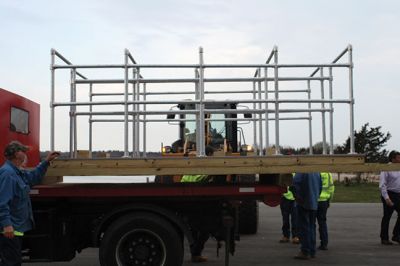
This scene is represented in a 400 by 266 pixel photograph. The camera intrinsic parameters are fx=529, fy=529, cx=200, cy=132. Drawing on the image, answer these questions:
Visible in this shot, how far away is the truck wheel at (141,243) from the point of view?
6.48m

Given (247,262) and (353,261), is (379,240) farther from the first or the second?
(247,262)

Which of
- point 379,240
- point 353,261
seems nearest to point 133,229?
point 353,261

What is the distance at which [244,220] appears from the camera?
11.1 m

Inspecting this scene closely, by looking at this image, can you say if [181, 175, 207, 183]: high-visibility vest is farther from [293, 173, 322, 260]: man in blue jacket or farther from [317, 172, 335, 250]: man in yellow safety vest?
[317, 172, 335, 250]: man in yellow safety vest

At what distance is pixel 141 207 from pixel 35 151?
1839 millimetres

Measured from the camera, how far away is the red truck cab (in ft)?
20.8

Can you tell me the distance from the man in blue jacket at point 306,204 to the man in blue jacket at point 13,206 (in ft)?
14.3

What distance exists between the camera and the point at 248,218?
1115cm

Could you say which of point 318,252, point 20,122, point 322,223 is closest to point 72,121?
point 20,122

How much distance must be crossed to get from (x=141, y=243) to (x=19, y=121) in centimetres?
222

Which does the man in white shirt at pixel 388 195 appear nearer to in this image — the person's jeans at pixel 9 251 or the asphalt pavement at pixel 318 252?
the asphalt pavement at pixel 318 252

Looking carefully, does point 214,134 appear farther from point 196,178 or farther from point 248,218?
point 196,178

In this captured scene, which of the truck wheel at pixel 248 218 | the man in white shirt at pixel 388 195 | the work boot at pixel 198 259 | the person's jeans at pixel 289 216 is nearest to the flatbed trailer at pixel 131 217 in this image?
the work boot at pixel 198 259

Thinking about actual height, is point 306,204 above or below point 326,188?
below
